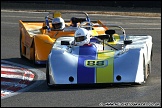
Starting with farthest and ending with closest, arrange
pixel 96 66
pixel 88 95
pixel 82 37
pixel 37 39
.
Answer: pixel 37 39 < pixel 82 37 < pixel 96 66 < pixel 88 95

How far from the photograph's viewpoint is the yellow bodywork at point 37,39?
43.9ft

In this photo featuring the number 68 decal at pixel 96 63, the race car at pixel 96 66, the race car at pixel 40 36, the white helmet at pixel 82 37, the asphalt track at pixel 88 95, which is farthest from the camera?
the race car at pixel 40 36

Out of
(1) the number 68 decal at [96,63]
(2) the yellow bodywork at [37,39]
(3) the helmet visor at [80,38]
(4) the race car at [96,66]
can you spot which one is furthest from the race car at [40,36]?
(1) the number 68 decal at [96,63]

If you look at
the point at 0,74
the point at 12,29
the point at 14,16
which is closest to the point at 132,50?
the point at 0,74

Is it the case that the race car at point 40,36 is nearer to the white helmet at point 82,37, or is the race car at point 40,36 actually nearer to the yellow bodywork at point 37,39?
the yellow bodywork at point 37,39

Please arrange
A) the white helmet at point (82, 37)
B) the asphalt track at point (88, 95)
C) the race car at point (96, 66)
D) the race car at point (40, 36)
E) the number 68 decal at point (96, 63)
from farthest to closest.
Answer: the race car at point (40, 36), the white helmet at point (82, 37), the number 68 decal at point (96, 63), the race car at point (96, 66), the asphalt track at point (88, 95)

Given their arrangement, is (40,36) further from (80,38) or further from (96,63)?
(96,63)

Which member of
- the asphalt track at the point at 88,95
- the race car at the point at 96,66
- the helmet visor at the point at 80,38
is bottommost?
the asphalt track at the point at 88,95

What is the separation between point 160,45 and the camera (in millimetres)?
16953

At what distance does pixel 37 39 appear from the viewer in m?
13.6

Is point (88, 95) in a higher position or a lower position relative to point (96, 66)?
lower

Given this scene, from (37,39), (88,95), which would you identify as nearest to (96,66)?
(88,95)

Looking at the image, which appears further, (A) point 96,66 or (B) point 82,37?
(B) point 82,37

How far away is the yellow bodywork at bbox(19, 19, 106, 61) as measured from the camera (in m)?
13.4
